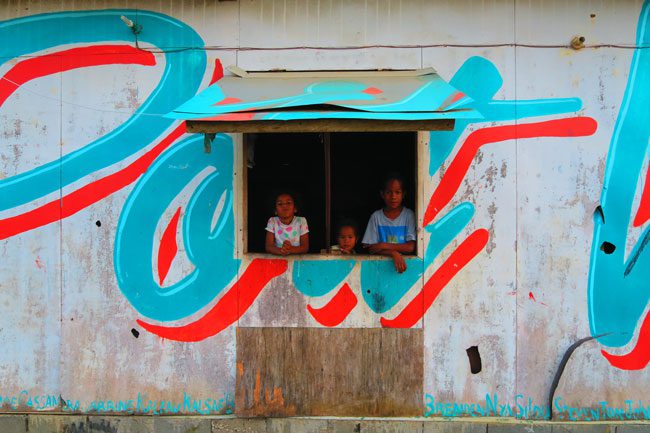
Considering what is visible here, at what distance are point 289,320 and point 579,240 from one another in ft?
7.32

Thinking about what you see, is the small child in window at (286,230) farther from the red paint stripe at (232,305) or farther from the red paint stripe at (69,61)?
the red paint stripe at (69,61)

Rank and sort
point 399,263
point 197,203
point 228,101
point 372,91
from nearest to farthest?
point 228,101, point 372,91, point 399,263, point 197,203

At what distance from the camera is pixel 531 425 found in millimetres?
4910

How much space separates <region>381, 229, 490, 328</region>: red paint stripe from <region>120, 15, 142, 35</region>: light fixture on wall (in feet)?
9.39

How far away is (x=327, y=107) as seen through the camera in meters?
4.35

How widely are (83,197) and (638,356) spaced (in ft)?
14.2

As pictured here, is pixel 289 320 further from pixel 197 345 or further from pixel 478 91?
pixel 478 91

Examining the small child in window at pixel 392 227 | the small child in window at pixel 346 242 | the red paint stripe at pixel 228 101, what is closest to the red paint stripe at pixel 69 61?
the red paint stripe at pixel 228 101

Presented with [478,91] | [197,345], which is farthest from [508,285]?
[197,345]

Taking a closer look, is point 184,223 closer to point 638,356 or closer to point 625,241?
point 625,241

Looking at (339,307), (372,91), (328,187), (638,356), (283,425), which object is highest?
(372,91)

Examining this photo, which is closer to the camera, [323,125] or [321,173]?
[323,125]

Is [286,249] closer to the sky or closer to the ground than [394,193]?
closer to the ground

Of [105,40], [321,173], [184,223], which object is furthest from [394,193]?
[105,40]
